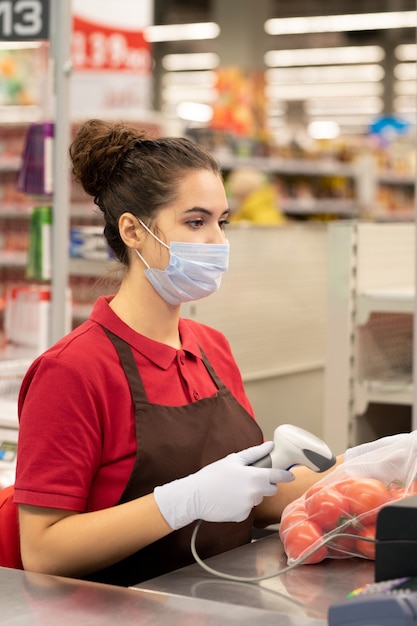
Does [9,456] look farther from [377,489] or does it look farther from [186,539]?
[377,489]

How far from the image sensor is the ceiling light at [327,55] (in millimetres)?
19609

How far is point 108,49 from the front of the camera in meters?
8.38

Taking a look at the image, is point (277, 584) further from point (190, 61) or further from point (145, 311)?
point (190, 61)

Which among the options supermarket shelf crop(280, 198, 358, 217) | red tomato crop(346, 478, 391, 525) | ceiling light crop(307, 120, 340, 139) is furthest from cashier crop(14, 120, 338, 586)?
ceiling light crop(307, 120, 340, 139)

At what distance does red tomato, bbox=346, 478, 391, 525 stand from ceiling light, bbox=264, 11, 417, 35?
16.2 metres

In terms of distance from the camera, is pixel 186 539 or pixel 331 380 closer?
pixel 186 539

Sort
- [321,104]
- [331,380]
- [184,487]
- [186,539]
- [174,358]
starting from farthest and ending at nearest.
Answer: [321,104]
[331,380]
[174,358]
[186,539]
[184,487]

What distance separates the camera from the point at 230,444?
2.14 m

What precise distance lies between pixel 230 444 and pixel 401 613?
0.86m


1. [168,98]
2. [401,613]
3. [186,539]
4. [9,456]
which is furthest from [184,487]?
[168,98]

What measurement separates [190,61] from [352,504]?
20.2 m

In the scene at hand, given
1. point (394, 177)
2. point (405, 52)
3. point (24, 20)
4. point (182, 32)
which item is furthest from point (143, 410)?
point (405, 52)

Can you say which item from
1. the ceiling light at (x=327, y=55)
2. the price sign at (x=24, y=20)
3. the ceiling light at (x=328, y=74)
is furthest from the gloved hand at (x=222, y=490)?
the ceiling light at (x=328, y=74)

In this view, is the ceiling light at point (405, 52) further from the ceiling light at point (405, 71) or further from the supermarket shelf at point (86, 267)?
the supermarket shelf at point (86, 267)
